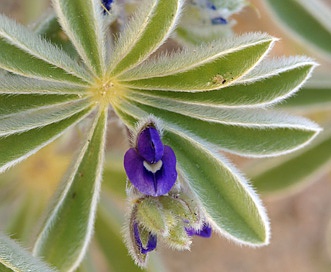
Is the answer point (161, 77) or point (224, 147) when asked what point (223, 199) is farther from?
point (161, 77)

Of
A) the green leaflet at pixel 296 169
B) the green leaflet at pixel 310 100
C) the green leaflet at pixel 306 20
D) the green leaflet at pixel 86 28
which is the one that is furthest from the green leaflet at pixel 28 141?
the green leaflet at pixel 296 169

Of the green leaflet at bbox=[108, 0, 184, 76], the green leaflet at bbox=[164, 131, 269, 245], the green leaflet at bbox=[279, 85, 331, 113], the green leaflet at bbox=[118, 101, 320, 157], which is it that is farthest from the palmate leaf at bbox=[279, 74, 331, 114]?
the green leaflet at bbox=[108, 0, 184, 76]

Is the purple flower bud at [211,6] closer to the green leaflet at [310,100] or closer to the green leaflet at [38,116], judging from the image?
the green leaflet at [310,100]

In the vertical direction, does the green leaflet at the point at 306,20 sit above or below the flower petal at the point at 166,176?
above

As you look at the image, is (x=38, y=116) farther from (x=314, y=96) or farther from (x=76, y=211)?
(x=314, y=96)

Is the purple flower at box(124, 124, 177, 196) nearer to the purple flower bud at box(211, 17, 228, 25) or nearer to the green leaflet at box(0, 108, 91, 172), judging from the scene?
the green leaflet at box(0, 108, 91, 172)

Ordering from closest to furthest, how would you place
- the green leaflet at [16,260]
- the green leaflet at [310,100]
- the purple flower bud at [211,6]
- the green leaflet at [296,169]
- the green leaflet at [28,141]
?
the green leaflet at [16,260], the green leaflet at [28,141], the purple flower bud at [211,6], the green leaflet at [310,100], the green leaflet at [296,169]

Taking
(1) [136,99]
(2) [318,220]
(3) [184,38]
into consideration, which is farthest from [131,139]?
(2) [318,220]
